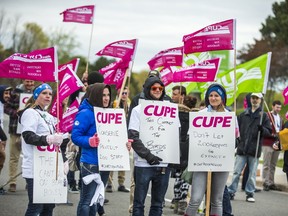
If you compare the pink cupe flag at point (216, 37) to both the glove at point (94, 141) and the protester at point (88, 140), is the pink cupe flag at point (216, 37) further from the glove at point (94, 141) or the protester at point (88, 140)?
the glove at point (94, 141)

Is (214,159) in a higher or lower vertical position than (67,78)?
lower

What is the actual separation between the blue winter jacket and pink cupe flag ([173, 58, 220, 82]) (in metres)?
4.11

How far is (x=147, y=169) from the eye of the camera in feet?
25.9

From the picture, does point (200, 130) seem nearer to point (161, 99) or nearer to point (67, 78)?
point (161, 99)

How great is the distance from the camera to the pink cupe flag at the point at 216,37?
933cm

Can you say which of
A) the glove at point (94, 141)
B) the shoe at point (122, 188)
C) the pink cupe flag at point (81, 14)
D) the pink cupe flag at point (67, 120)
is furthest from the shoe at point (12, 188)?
the pink cupe flag at point (81, 14)

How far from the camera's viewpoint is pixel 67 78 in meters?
9.51

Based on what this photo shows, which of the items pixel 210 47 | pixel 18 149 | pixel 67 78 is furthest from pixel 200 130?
pixel 18 149

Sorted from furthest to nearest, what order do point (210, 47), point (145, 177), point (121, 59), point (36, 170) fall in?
point (121, 59), point (210, 47), point (145, 177), point (36, 170)

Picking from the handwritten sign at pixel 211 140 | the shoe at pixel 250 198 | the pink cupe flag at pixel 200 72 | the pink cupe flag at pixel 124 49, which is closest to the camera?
the handwritten sign at pixel 211 140

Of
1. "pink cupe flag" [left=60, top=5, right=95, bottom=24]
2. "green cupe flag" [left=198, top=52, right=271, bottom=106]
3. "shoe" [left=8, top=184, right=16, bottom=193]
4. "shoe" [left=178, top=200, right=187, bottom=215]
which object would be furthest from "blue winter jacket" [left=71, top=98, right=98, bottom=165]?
"pink cupe flag" [left=60, top=5, right=95, bottom=24]

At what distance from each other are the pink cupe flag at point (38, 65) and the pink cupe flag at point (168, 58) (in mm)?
4676

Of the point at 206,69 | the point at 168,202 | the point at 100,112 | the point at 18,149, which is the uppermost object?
the point at 206,69

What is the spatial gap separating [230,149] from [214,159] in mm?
255
